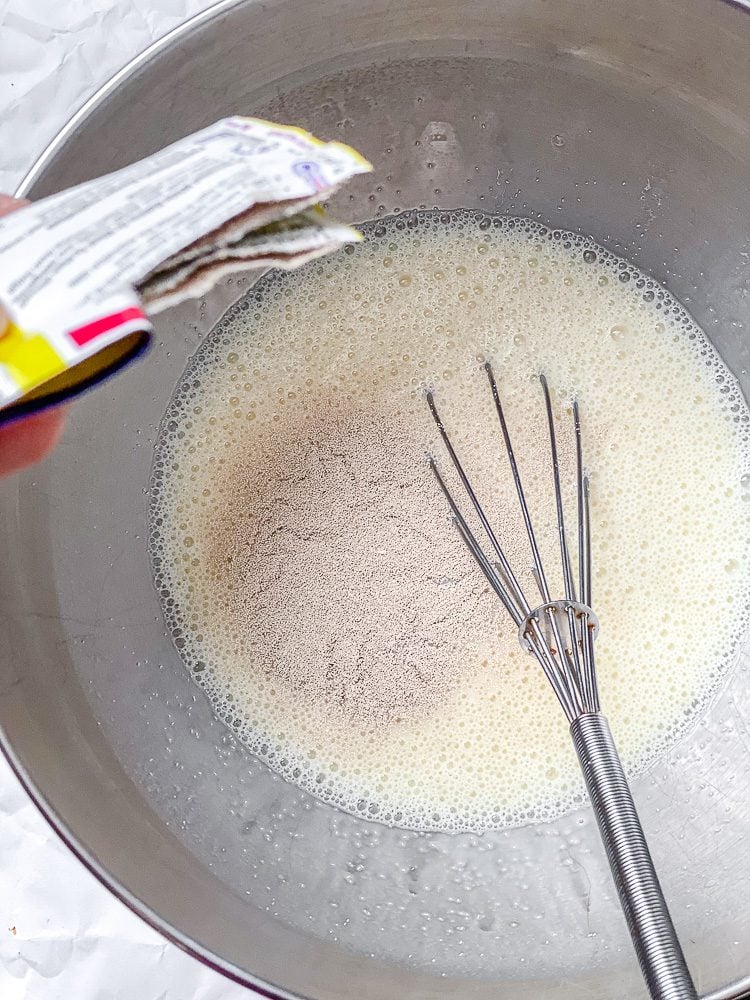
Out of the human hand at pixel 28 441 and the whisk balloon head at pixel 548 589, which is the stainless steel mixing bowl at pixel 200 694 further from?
the whisk balloon head at pixel 548 589

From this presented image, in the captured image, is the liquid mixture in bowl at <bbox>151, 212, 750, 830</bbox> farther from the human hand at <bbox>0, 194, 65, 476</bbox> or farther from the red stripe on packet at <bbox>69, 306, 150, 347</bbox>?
the red stripe on packet at <bbox>69, 306, 150, 347</bbox>

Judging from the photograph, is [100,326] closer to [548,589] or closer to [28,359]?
[28,359]

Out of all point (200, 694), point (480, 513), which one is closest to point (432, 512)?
point (480, 513)

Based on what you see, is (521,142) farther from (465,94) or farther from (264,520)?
(264,520)

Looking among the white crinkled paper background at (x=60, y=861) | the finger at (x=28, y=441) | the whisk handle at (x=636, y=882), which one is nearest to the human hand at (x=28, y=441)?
the finger at (x=28, y=441)

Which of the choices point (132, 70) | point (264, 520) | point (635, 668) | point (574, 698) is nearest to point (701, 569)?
point (635, 668)

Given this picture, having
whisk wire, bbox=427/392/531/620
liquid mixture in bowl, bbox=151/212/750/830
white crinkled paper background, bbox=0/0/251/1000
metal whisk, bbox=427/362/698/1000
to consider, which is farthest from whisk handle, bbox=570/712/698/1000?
white crinkled paper background, bbox=0/0/251/1000
